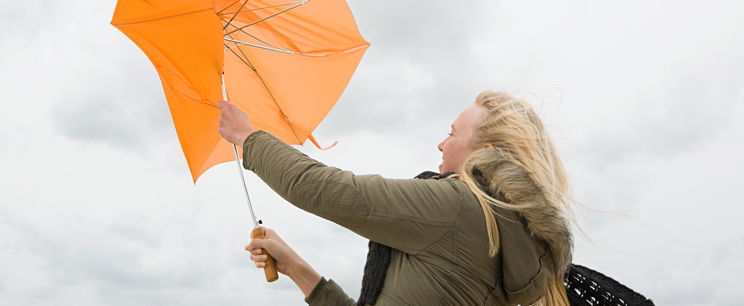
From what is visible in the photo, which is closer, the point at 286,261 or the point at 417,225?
the point at 417,225

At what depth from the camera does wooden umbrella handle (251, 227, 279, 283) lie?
11.0 feet

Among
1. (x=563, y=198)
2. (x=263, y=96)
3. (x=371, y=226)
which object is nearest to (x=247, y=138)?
(x=371, y=226)

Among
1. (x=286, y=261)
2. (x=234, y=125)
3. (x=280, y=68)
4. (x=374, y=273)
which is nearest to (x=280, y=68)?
(x=280, y=68)

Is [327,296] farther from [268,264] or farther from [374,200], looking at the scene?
[374,200]

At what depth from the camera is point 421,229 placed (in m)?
2.53

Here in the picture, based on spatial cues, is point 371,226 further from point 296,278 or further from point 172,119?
point 172,119

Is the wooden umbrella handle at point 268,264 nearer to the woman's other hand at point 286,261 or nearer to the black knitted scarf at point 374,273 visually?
the woman's other hand at point 286,261

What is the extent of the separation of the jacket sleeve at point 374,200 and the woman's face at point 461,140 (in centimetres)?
51

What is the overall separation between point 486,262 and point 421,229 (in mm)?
345

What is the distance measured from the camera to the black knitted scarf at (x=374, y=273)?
8.91ft

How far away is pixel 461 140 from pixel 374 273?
84 centimetres

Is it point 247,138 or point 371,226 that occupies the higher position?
point 247,138

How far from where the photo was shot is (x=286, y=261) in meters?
3.39

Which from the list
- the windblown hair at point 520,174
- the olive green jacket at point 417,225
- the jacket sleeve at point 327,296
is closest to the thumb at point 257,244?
the jacket sleeve at point 327,296
